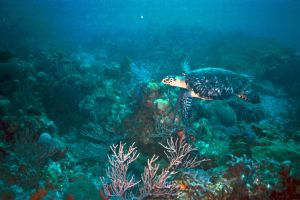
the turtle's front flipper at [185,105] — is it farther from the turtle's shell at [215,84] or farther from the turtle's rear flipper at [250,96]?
the turtle's rear flipper at [250,96]

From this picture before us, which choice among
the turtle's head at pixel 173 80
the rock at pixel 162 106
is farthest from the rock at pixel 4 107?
the turtle's head at pixel 173 80

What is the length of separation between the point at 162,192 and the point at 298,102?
12.6 m

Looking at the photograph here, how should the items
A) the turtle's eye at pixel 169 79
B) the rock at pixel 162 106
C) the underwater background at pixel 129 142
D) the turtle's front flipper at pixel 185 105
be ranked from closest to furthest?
the underwater background at pixel 129 142 < the turtle's front flipper at pixel 185 105 < the rock at pixel 162 106 < the turtle's eye at pixel 169 79

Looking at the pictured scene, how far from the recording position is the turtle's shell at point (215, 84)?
6133 millimetres

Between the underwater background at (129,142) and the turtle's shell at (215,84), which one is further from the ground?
the turtle's shell at (215,84)

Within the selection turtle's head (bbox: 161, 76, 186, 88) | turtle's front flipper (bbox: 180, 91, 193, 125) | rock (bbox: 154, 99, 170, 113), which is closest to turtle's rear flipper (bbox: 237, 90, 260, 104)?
turtle's front flipper (bbox: 180, 91, 193, 125)

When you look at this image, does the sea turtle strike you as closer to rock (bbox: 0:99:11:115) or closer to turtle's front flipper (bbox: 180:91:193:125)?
turtle's front flipper (bbox: 180:91:193:125)

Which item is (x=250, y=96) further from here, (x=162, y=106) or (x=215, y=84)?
(x=162, y=106)

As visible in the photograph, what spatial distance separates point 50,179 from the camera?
15.9 feet

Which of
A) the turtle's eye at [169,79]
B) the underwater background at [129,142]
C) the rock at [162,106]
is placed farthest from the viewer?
the turtle's eye at [169,79]

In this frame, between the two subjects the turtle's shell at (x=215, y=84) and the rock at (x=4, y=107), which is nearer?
the rock at (x=4, y=107)

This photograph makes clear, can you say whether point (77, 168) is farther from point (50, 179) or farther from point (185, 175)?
point (185, 175)

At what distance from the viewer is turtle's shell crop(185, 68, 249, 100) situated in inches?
241

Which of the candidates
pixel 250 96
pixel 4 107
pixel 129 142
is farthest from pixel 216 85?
pixel 4 107
